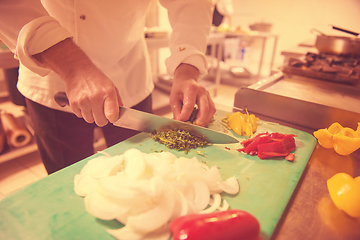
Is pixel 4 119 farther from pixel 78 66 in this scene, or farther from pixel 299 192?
pixel 299 192

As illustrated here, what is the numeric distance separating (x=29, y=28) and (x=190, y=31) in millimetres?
814

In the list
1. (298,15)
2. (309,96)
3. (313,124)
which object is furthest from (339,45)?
(298,15)

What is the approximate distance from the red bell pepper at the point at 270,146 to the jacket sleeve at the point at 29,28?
0.92m

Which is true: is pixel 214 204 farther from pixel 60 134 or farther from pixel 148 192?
pixel 60 134

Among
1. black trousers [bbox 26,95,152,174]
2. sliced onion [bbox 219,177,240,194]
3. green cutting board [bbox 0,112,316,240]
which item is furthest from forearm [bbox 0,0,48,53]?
sliced onion [bbox 219,177,240,194]

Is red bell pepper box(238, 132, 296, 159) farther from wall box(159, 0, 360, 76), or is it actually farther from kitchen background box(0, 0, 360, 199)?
wall box(159, 0, 360, 76)

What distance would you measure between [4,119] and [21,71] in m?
1.33

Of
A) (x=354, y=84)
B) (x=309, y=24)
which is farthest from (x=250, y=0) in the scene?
(x=354, y=84)

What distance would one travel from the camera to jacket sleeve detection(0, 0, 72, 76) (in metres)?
0.87

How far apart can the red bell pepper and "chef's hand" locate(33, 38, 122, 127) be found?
624mm

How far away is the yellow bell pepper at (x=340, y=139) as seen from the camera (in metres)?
1.01

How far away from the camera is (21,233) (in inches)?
26.4

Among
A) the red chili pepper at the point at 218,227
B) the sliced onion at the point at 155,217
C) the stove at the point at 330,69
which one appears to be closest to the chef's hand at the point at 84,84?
the sliced onion at the point at 155,217

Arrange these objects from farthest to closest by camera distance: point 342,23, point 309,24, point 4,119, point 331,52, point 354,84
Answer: point 309,24, point 342,23, point 4,119, point 331,52, point 354,84
